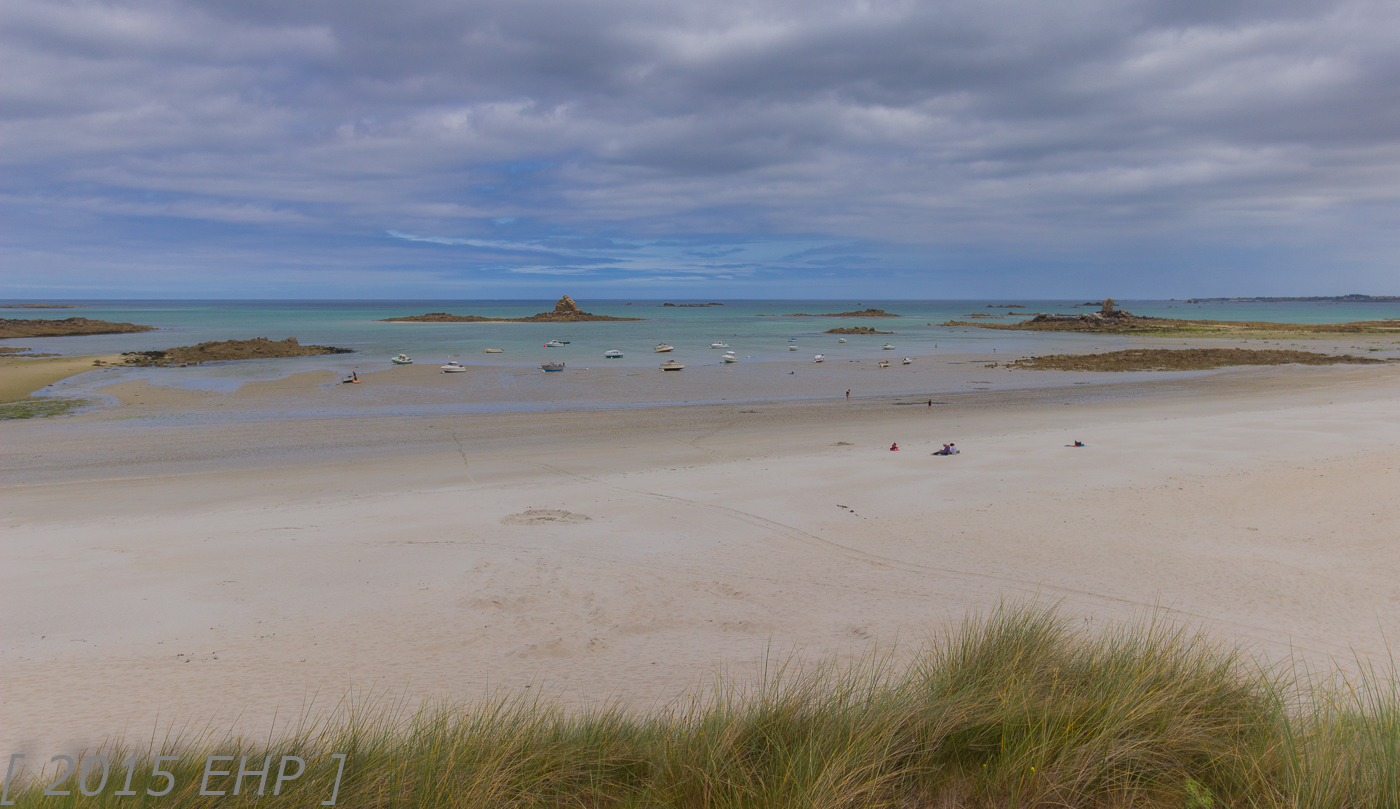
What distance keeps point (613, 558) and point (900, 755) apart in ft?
18.5

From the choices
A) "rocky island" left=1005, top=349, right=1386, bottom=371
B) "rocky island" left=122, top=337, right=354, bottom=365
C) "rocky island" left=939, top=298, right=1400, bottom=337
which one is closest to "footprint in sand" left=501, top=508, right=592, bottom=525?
"rocky island" left=1005, top=349, right=1386, bottom=371

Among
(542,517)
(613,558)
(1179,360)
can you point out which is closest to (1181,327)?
(1179,360)

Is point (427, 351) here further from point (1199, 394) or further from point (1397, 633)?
point (1397, 633)

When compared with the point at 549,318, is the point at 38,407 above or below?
below

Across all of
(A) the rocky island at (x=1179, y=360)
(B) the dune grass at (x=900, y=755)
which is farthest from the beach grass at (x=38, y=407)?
(A) the rocky island at (x=1179, y=360)

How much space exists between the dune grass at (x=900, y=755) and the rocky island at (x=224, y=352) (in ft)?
171

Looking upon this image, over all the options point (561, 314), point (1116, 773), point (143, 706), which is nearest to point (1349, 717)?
point (1116, 773)

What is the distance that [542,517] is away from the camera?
35.1ft

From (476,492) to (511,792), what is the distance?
31.2 ft

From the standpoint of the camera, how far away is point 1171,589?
763 centimetres

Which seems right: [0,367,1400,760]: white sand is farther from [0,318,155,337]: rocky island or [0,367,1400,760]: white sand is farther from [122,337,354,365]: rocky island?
[0,318,155,337]: rocky island

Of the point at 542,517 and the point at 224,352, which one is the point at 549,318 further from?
the point at 542,517

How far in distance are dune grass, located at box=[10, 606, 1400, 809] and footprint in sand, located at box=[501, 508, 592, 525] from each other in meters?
6.17

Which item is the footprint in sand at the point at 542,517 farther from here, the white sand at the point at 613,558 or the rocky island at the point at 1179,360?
the rocky island at the point at 1179,360
